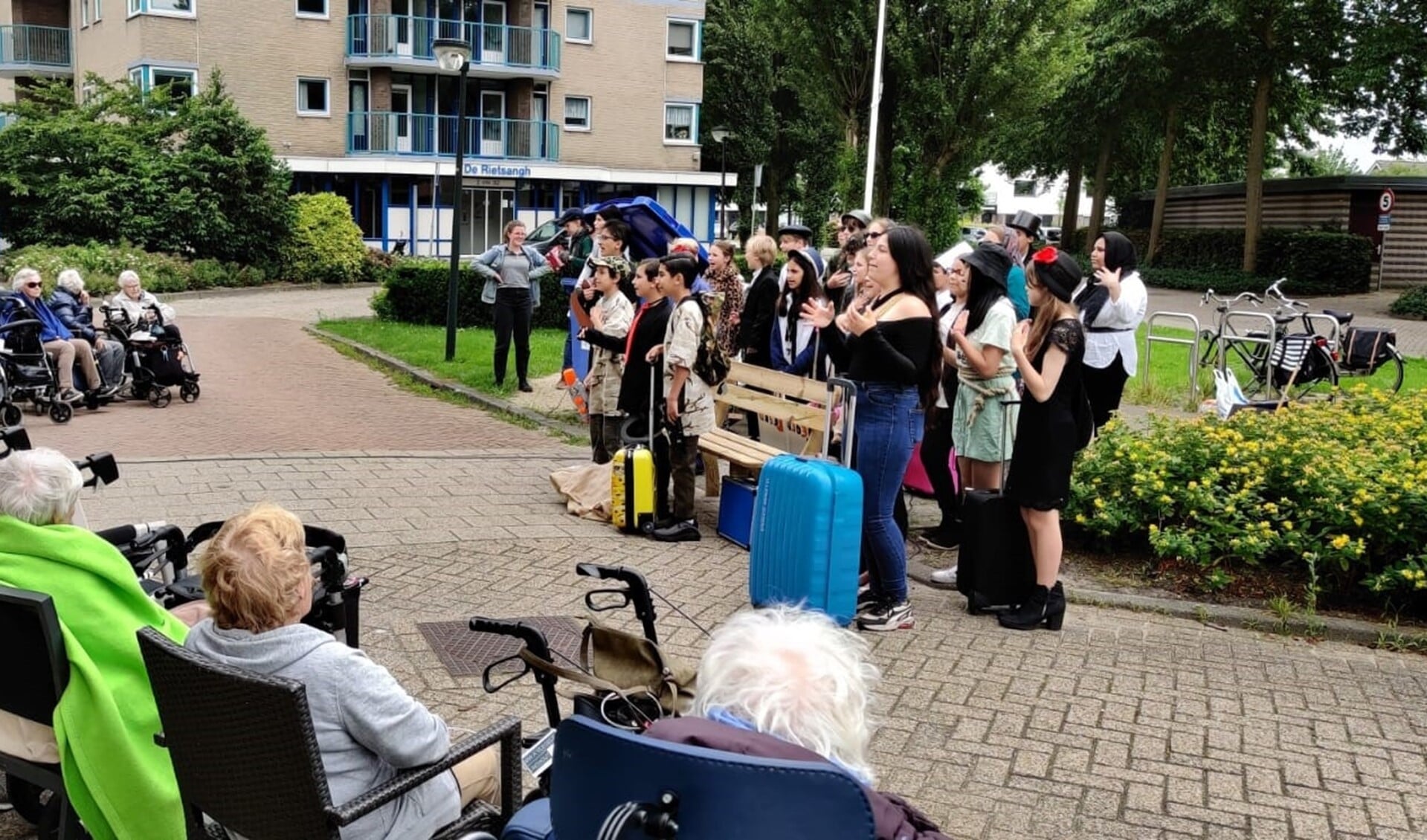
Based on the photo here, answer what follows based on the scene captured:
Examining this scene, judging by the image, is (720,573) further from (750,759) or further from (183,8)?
(183,8)

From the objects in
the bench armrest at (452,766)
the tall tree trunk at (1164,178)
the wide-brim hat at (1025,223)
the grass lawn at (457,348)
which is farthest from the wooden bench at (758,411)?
the tall tree trunk at (1164,178)

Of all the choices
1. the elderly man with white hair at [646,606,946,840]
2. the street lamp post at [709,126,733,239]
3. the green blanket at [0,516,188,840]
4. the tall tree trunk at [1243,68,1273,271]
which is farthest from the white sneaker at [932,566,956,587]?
the tall tree trunk at [1243,68,1273,271]

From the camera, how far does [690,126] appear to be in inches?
1756

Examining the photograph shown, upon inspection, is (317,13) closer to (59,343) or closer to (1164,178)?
(1164,178)

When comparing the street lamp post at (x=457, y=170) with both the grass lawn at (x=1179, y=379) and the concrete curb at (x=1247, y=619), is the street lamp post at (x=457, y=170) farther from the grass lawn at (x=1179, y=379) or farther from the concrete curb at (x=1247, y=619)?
the concrete curb at (x=1247, y=619)

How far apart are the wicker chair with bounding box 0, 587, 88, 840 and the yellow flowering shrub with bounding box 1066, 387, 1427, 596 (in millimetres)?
5562

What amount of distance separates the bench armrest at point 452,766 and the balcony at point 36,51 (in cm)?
4449

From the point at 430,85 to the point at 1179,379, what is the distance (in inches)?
1217

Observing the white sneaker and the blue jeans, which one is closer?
the blue jeans

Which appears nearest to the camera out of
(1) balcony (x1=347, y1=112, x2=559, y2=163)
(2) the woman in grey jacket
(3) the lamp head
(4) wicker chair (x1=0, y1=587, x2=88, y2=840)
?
(4) wicker chair (x1=0, y1=587, x2=88, y2=840)

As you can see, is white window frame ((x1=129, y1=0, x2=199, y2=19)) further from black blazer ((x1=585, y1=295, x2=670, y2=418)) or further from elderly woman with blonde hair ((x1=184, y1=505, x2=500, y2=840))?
elderly woman with blonde hair ((x1=184, y1=505, x2=500, y2=840))

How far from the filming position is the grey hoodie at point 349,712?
3.03 metres

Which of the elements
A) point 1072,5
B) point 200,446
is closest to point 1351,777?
point 200,446

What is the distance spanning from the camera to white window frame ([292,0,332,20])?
3781 cm
